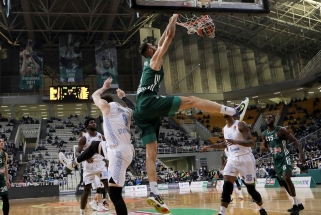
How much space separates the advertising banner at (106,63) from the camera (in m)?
34.6

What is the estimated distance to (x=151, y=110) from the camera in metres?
4.53

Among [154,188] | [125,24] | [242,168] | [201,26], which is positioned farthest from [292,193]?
[125,24]

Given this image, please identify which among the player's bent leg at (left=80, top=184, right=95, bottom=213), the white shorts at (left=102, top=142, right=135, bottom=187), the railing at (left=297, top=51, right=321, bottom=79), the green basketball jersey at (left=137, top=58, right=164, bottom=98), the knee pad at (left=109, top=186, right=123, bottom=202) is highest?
the railing at (left=297, top=51, right=321, bottom=79)

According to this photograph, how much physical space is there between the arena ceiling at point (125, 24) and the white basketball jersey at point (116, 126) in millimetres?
26764

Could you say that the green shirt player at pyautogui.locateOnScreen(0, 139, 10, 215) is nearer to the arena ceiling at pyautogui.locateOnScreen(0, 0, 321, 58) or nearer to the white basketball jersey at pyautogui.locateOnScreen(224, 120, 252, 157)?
the white basketball jersey at pyautogui.locateOnScreen(224, 120, 252, 157)

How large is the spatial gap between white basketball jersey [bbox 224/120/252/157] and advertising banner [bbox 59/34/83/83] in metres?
29.7

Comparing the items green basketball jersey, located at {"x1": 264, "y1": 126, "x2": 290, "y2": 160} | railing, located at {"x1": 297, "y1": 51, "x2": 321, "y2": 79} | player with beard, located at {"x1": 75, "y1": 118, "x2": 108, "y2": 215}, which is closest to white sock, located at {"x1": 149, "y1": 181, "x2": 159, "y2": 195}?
player with beard, located at {"x1": 75, "y1": 118, "x2": 108, "y2": 215}

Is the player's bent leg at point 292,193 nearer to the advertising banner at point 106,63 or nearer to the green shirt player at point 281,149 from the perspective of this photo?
the green shirt player at point 281,149

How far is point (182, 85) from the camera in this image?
44094mm

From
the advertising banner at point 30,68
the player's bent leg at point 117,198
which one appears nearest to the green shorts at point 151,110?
the player's bent leg at point 117,198

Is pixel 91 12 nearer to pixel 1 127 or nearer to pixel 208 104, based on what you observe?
pixel 1 127

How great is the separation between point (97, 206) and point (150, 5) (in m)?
5.29

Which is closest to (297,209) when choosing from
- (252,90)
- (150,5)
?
(150,5)

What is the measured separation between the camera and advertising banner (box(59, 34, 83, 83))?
113ft
